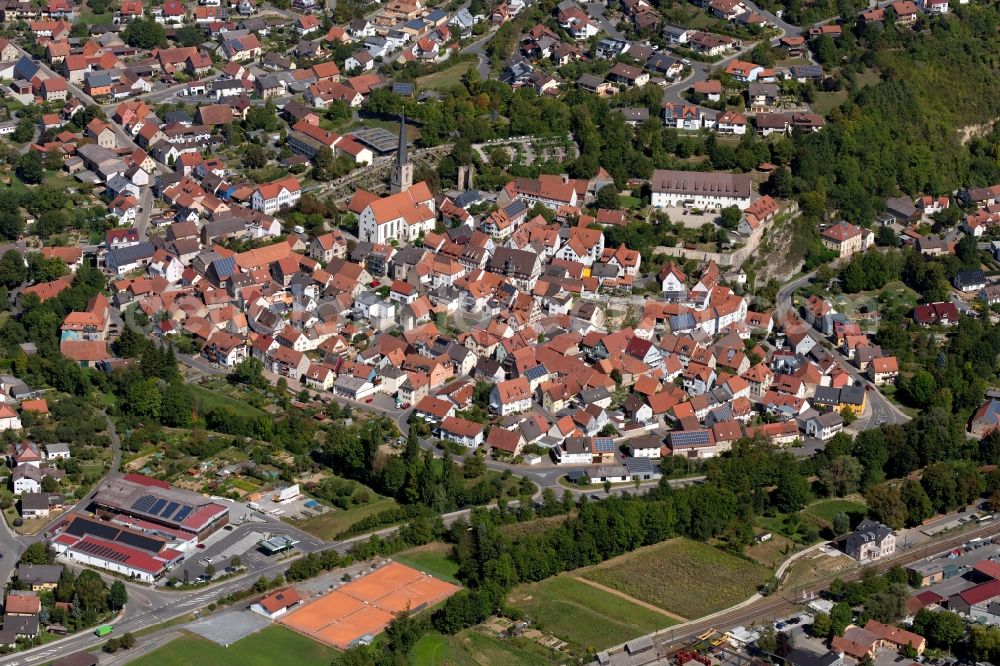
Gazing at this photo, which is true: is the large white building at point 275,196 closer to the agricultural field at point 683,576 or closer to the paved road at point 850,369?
the paved road at point 850,369

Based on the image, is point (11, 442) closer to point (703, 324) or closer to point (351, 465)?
point (351, 465)

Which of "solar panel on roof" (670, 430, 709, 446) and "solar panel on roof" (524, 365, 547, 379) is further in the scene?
"solar panel on roof" (524, 365, 547, 379)

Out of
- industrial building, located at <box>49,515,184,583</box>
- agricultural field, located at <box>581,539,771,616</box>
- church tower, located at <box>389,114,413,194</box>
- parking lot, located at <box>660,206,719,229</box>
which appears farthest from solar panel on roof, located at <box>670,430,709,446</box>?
church tower, located at <box>389,114,413,194</box>

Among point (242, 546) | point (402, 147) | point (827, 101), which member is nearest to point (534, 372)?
point (242, 546)

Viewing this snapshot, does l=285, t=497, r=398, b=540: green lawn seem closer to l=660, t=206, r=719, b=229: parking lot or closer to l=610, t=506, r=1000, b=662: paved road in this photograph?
l=610, t=506, r=1000, b=662: paved road

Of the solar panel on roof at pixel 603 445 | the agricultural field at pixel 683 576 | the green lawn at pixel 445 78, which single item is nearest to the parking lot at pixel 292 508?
the agricultural field at pixel 683 576

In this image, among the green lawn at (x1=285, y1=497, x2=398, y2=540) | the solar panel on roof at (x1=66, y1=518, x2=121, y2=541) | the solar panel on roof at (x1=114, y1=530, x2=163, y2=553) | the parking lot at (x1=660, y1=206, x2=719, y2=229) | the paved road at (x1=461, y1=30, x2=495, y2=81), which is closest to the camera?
the solar panel on roof at (x1=114, y1=530, x2=163, y2=553)

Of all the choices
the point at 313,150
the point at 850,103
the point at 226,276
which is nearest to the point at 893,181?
the point at 850,103
